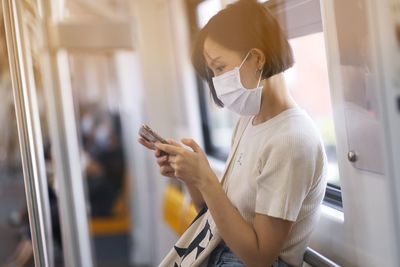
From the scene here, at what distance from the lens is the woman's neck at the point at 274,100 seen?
1.04 metres

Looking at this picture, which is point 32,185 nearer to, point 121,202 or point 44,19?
point 44,19

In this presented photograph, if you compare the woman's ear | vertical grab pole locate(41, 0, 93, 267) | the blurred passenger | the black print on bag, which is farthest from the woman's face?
the blurred passenger

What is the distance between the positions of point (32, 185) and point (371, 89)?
706 mm

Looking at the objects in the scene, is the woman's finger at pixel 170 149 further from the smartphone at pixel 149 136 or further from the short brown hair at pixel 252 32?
the short brown hair at pixel 252 32

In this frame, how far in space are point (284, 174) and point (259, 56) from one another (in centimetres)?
22

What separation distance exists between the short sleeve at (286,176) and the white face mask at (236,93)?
9 centimetres

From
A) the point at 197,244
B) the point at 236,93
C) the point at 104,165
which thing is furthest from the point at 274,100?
the point at 104,165

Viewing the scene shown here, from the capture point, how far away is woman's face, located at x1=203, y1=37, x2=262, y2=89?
100 cm

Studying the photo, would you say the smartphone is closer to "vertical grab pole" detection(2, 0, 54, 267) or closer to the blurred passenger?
"vertical grab pole" detection(2, 0, 54, 267)

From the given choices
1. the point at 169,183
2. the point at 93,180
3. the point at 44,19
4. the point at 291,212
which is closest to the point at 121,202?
the point at 93,180

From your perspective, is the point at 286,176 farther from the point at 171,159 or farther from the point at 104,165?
the point at 104,165

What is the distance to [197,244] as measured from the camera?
1116 millimetres

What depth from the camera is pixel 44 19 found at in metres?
1.68

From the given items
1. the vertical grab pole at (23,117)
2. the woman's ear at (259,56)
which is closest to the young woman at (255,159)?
the woman's ear at (259,56)
